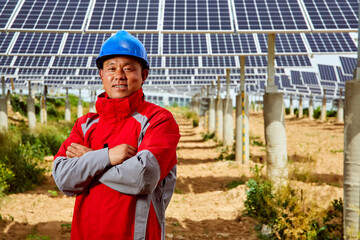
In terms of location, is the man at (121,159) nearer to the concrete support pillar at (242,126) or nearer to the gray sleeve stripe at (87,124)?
the gray sleeve stripe at (87,124)

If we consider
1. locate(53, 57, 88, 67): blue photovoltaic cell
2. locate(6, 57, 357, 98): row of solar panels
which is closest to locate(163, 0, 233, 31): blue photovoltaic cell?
locate(53, 57, 88, 67): blue photovoltaic cell

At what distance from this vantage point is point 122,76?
291cm

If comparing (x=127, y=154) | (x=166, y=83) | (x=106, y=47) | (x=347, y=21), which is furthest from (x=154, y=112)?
(x=166, y=83)

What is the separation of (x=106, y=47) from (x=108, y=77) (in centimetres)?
20

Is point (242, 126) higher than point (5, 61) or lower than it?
lower

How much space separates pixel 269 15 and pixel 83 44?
8430 millimetres

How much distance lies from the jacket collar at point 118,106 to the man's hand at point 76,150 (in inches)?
9.9

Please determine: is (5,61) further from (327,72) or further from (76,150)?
(327,72)

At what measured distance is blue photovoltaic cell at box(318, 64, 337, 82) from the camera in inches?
1190

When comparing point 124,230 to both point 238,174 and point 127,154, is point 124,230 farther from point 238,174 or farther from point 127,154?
point 238,174

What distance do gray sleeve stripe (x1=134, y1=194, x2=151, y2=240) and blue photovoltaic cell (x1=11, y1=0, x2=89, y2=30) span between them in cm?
749

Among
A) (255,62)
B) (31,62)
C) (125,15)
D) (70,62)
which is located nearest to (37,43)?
(70,62)

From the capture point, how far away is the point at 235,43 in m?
14.2

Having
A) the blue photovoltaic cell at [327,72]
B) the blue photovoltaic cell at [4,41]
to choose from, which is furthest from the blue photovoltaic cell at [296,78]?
the blue photovoltaic cell at [4,41]
